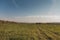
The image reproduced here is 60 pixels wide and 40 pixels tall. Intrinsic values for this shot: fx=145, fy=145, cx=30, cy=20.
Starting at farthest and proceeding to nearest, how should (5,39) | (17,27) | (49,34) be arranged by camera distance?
(17,27)
(49,34)
(5,39)

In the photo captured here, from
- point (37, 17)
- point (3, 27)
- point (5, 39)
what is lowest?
point (5, 39)

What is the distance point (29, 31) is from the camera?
3.71 metres

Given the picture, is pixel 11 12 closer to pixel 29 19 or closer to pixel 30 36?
pixel 29 19

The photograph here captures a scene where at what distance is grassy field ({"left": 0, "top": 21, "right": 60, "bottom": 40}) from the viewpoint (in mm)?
3516

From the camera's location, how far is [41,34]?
3.76 meters

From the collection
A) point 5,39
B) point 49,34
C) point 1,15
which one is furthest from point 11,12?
point 49,34

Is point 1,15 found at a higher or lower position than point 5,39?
higher

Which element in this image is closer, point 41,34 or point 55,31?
point 41,34

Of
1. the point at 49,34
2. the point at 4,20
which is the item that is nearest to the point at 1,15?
the point at 4,20

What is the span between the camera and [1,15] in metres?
3.73

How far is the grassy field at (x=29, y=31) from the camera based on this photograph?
352 cm

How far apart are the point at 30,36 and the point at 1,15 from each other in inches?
36.5

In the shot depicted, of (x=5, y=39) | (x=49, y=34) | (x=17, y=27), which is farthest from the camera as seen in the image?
(x=17, y=27)

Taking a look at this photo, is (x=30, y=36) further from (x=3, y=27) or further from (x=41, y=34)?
(x=3, y=27)
